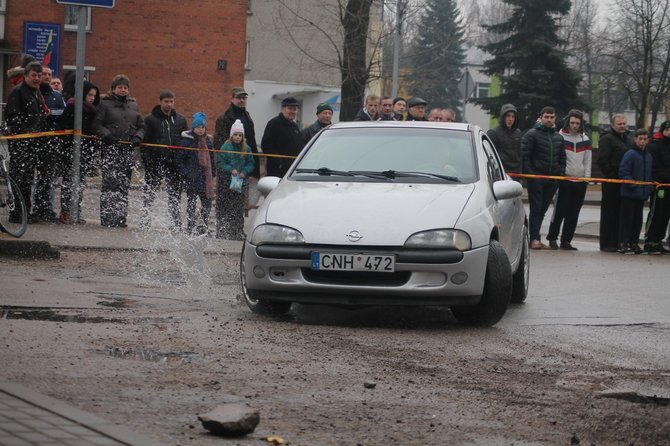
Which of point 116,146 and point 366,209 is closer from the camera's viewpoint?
point 366,209

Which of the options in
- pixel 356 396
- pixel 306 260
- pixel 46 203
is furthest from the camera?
pixel 46 203

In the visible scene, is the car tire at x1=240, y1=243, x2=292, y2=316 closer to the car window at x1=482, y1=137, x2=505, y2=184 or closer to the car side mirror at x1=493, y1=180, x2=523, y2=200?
the car side mirror at x1=493, y1=180, x2=523, y2=200

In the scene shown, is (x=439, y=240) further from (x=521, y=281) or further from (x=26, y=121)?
(x=26, y=121)

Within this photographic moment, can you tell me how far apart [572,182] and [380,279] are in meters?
10.7

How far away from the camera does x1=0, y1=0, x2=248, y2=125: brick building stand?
1969 inches

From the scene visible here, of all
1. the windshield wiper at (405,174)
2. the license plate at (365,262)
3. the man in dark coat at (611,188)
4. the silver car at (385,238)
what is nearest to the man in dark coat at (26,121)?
the silver car at (385,238)

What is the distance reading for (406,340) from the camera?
30.1 ft

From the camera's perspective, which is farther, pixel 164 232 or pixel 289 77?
pixel 289 77

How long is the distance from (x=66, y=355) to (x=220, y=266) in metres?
6.60

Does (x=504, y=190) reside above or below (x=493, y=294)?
above

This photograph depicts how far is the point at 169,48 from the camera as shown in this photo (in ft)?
170

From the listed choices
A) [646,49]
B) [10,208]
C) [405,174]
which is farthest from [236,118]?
[646,49]

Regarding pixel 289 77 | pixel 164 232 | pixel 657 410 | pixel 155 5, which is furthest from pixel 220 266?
pixel 289 77

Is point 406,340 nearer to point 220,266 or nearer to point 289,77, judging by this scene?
point 220,266
